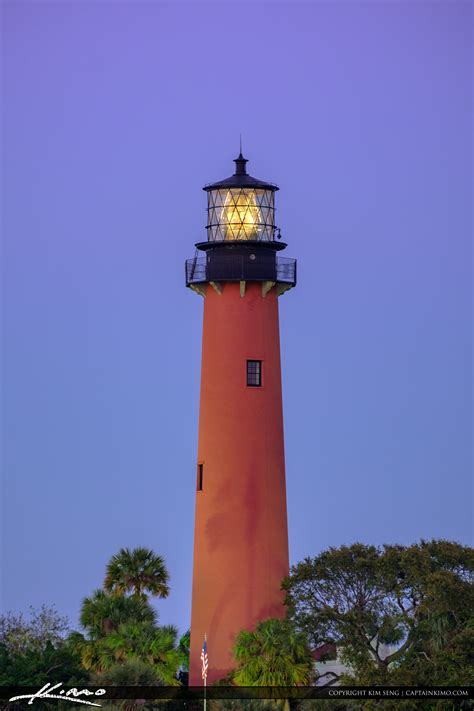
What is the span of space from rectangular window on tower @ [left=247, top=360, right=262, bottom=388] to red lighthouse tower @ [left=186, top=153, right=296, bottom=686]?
0.03 meters

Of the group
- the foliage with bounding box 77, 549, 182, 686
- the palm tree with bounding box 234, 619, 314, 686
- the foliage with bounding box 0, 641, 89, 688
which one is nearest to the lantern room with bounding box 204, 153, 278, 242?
the foliage with bounding box 77, 549, 182, 686

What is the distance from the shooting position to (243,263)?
8038 cm

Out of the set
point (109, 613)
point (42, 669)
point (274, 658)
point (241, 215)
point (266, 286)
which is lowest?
point (42, 669)

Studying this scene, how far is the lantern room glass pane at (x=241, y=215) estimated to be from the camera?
81.0 meters

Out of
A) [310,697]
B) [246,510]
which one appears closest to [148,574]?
[246,510]

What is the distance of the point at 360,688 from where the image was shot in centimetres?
7300

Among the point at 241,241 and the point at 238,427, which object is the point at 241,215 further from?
the point at 238,427

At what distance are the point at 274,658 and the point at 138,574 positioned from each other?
7895 millimetres

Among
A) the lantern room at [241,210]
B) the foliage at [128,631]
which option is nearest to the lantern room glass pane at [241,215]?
the lantern room at [241,210]

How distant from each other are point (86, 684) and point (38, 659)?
1839mm

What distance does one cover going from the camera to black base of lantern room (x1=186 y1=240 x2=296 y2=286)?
80.3 meters

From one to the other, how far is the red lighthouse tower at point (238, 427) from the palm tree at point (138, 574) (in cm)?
153

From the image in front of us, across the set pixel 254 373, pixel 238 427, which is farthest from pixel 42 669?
pixel 254 373

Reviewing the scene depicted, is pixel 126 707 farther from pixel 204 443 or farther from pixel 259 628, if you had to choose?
pixel 204 443
